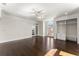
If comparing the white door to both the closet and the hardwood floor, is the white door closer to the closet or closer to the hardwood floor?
the closet

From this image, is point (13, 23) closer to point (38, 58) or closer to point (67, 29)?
point (67, 29)

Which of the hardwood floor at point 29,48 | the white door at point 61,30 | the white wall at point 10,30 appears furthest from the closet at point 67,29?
the white wall at point 10,30

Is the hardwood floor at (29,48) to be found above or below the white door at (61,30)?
below

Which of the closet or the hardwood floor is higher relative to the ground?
the closet

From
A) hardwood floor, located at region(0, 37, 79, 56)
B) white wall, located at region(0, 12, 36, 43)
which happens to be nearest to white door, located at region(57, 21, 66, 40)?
hardwood floor, located at region(0, 37, 79, 56)

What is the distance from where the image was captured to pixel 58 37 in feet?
27.0

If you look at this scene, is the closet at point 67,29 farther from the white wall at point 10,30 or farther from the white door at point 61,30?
the white wall at point 10,30

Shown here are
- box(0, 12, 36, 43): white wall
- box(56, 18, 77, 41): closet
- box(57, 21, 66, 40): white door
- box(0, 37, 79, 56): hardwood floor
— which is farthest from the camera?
box(57, 21, 66, 40): white door

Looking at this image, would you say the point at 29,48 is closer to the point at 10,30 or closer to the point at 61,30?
the point at 10,30

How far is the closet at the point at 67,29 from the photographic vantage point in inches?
257

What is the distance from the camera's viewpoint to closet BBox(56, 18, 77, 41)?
653 cm

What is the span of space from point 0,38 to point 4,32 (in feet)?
1.74

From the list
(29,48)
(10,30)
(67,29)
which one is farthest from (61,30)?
(29,48)

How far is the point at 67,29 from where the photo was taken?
292 inches
